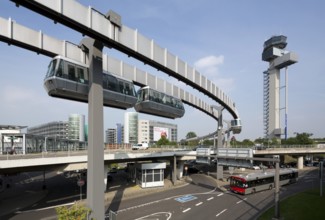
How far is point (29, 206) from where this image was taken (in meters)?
33.4

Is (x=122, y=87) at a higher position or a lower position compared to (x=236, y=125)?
higher

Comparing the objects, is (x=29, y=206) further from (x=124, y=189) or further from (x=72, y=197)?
(x=124, y=189)

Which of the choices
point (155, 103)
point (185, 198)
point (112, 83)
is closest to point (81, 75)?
point (112, 83)

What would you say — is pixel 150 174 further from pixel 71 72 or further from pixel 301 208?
pixel 71 72

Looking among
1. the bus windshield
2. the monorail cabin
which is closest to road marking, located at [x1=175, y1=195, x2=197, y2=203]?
the bus windshield

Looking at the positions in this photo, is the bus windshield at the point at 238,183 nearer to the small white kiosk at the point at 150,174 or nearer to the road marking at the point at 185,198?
the road marking at the point at 185,198

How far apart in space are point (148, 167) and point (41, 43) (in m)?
31.1

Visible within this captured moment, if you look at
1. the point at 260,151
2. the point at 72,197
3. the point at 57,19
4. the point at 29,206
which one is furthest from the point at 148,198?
the point at 260,151

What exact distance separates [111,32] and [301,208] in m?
27.8

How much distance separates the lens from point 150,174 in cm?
4572

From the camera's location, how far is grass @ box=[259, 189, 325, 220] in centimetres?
2541

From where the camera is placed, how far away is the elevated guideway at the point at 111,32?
13.4m

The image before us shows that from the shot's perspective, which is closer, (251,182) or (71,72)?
(71,72)

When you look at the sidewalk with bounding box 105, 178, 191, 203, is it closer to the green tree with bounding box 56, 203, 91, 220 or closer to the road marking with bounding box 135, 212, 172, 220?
the road marking with bounding box 135, 212, 172, 220
